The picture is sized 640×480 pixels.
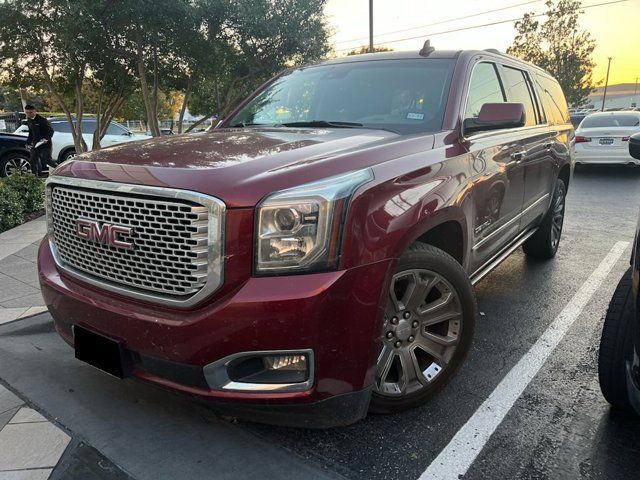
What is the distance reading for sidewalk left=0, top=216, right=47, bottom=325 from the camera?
396 centimetres

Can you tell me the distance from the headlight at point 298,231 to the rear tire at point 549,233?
3.70 m

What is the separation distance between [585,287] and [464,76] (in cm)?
245

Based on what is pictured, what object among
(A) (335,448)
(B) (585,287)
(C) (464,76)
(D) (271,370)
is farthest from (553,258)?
(D) (271,370)

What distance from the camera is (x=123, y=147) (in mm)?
2693

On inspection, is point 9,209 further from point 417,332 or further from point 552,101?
point 552,101

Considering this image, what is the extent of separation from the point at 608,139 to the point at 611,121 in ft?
3.38

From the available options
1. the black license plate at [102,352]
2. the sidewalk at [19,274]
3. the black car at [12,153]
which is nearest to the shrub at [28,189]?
the sidewalk at [19,274]

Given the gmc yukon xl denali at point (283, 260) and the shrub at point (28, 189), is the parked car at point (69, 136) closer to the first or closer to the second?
the shrub at point (28, 189)

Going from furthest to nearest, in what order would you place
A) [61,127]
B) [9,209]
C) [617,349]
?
[61,127]
[9,209]
[617,349]

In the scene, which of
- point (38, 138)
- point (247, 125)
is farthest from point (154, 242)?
point (38, 138)

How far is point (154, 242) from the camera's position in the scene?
81.0 inches

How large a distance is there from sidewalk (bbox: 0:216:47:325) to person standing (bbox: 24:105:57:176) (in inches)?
160

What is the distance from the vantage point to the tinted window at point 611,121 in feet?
39.7

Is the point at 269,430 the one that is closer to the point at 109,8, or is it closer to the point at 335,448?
the point at 335,448
